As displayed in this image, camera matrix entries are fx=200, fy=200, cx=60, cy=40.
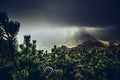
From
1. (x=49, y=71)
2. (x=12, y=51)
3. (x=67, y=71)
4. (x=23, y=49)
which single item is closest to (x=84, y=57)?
(x=67, y=71)

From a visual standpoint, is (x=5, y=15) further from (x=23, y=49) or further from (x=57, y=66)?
(x=57, y=66)

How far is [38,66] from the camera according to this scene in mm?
44094

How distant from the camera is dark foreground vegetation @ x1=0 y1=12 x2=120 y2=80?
134 ft

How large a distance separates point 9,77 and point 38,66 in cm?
699

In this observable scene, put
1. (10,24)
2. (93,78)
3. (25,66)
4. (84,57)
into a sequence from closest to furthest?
(10,24) → (25,66) → (93,78) → (84,57)

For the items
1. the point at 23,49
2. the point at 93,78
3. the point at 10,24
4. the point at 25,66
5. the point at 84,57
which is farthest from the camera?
the point at 84,57

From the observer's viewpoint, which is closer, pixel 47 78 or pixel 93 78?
pixel 47 78

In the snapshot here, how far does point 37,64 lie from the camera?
44188mm

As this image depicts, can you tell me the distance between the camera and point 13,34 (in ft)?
135

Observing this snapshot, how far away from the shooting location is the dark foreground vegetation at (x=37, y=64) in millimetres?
40844

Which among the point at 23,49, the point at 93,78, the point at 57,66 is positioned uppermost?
the point at 23,49

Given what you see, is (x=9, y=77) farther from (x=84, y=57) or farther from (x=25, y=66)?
(x=84, y=57)

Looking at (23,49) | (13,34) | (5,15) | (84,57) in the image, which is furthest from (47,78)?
(84,57)

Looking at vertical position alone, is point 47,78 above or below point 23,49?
below
